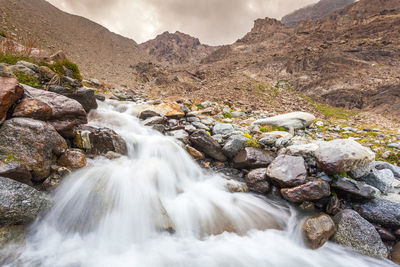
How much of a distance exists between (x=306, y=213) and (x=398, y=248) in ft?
4.64

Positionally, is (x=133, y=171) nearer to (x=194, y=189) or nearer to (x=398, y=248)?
(x=194, y=189)

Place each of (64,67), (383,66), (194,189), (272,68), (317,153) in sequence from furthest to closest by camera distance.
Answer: (272,68) → (383,66) → (64,67) → (194,189) → (317,153)

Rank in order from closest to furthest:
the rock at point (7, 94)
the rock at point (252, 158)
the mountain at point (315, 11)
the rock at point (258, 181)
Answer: the rock at point (7, 94) → the rock at point (258, 181) → the rock at point (252, 158) → the mountain at point (315, 11)

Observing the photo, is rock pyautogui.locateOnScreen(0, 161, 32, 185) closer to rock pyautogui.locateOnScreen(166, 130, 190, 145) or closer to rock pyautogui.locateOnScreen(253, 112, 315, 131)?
rock pyautogui.locateOnScreen(166, 130, 190, 145)

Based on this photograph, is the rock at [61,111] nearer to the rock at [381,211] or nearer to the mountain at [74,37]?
the rock at [381,211]

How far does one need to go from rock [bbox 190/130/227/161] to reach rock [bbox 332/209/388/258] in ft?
10.9

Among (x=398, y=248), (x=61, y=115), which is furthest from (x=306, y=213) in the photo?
(x=61, y=115)

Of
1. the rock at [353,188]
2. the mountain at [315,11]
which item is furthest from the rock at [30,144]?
the mountain at [315,11]

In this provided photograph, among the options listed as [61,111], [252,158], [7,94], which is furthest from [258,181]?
[7,94]

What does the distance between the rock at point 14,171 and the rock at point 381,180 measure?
6812 millimetres

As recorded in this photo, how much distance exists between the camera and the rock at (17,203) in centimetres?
213

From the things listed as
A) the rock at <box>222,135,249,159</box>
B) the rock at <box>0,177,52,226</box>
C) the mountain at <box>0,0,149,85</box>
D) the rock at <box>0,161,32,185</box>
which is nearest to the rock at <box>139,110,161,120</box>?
the rock at <box>222,135,249,159</box>

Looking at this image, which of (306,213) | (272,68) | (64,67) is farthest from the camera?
(272,68)

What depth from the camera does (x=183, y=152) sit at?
557 centimetres
